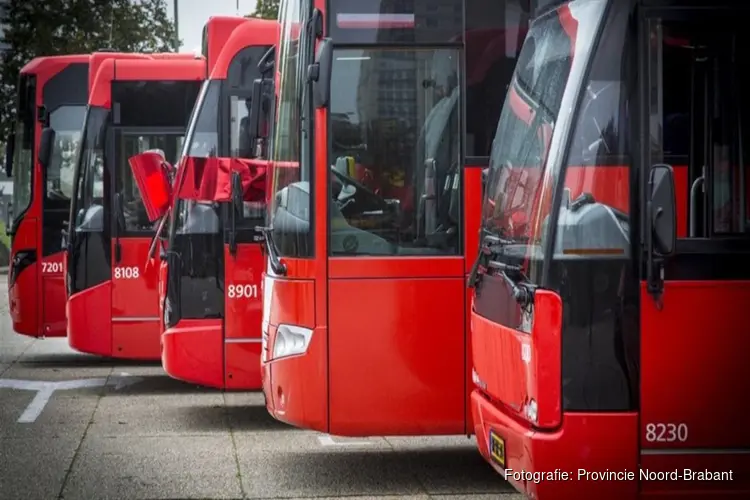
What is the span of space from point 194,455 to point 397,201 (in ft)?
9.62

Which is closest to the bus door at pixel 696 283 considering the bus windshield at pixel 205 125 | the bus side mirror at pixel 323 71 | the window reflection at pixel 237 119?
the bus side mirror at pixel 323 71

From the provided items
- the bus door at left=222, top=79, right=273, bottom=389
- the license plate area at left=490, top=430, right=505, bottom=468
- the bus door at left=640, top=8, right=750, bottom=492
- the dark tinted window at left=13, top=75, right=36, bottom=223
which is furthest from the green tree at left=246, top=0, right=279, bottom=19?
the bus door at left=640, top=8, right=750, bottom=492

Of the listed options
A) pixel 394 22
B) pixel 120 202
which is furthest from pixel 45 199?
pixel 394 22

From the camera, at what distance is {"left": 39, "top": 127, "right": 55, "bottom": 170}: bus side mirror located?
17422mm

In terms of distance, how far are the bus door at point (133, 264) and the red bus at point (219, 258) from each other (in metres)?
2.46

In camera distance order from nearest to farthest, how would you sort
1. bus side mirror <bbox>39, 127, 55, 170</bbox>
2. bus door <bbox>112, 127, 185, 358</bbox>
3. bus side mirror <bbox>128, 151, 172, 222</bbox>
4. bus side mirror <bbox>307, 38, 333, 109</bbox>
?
1. bus side mirror <bbox>307, 38, 333, 109</bbox>
2. bus side mirror <bbox>128, 151, 172, 222</bbox>
3. bus door <bbox>112, 127, 185, 358</bbox>
4. bus side mirror <bbox>39, 127, 55, 170</bbox>

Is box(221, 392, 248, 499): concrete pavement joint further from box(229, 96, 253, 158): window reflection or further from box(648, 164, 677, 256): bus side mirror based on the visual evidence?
box(648, 164, 677, 256): bus side mirror

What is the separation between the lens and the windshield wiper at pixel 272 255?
9.57m

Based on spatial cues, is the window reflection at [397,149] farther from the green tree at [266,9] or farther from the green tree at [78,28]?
the green tree at [78,28]

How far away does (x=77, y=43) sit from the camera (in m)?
44.4

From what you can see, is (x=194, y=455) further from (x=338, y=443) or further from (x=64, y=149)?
(x=64, y=149)

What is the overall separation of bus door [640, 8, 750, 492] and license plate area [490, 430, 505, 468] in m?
0.73

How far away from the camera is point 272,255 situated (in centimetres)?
979

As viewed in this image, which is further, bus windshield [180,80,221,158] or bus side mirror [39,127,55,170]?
bus side mirror [39,127,55,170]
